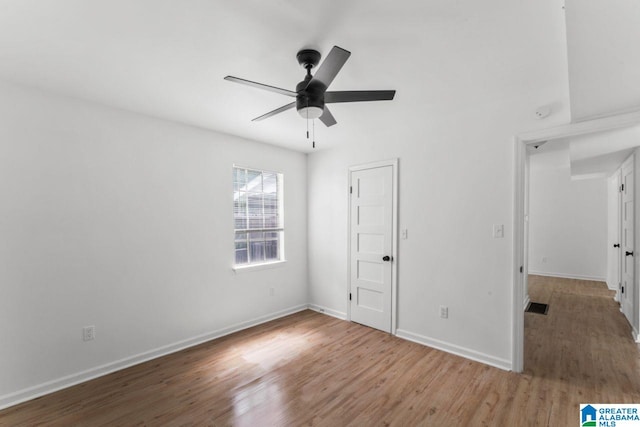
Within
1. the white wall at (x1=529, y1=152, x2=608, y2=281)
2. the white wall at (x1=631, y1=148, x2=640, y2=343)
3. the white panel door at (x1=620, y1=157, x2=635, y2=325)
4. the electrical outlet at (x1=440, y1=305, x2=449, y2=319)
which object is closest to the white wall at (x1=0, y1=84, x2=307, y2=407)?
the electrical outlet at (x1=440, y1=305, x2=449, y2=319)

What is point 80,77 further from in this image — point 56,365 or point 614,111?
point 614,111

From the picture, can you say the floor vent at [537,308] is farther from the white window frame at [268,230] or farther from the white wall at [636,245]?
the white window frame at [268,230]

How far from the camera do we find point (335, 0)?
145cm

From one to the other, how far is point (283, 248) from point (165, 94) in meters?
2.49

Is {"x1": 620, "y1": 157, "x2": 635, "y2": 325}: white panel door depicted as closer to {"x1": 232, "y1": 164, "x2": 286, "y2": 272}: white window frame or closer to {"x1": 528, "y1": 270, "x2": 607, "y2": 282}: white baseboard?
{"x1": 528, "y1": 270, "x2": 607, "y2": 282}: white baseboard

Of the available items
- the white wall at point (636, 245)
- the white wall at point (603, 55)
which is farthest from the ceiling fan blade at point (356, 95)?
the white wall at point (636, 245)

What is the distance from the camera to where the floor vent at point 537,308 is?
4.46 metres

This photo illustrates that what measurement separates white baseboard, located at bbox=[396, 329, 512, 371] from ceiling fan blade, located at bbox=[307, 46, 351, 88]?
2.87 metres

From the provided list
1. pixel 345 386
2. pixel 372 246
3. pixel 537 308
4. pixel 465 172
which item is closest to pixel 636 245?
pixel 537 308

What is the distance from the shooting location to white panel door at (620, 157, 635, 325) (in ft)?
12.1

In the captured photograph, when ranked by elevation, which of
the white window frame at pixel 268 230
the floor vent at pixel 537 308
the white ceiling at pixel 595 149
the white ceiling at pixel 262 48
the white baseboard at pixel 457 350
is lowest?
the floor vent at pixel 537 308

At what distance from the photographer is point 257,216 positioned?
4.05 meters

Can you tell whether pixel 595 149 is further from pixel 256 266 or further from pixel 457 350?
pixel 256 266

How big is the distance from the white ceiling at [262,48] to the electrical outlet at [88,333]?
2028mm
